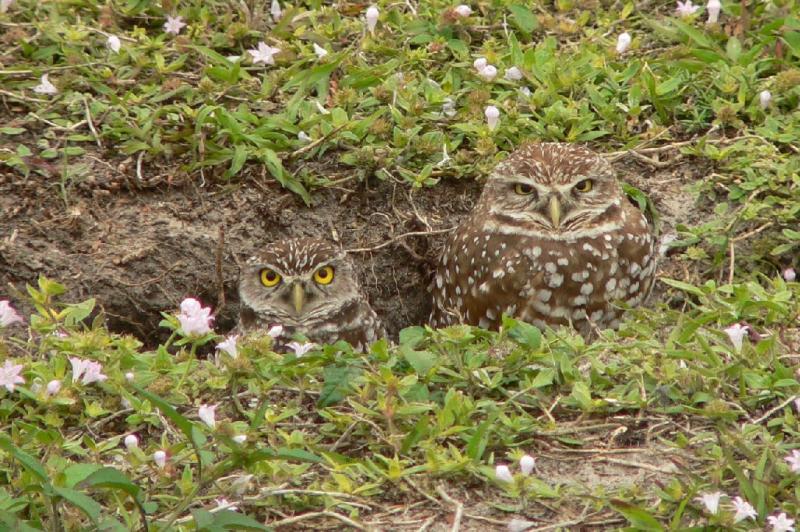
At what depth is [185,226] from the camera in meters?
6.16

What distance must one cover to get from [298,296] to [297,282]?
6 centimetres

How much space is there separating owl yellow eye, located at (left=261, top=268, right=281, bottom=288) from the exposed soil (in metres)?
0.27

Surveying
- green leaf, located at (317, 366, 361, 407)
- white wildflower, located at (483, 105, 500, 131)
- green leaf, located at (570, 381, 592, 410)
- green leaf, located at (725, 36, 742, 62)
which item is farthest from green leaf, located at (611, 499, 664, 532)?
green leaf, located at (725, 36, 742, 62)

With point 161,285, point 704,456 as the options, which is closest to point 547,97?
point 161,285

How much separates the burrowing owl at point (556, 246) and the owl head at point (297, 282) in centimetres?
52

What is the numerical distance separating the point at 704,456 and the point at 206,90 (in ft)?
10.6

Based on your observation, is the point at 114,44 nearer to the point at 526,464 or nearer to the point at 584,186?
the point at 584,186

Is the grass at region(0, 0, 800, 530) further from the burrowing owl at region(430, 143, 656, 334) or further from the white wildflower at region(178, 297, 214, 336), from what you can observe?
the burrowing owl at region(430, 143, 656, 334)

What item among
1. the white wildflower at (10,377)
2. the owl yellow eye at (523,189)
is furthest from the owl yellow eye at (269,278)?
the white wildflower at (10,377)

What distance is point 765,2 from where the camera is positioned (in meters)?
6.77

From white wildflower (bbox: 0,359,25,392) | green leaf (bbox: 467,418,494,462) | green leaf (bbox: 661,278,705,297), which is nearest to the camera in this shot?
green leaf (bbox: 467,418,494,462)

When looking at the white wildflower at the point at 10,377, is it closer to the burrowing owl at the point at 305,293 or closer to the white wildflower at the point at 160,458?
the white wildflower at the point at 160,458

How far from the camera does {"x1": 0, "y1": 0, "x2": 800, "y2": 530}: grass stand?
13.0 feet

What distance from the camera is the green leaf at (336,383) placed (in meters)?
4.48
